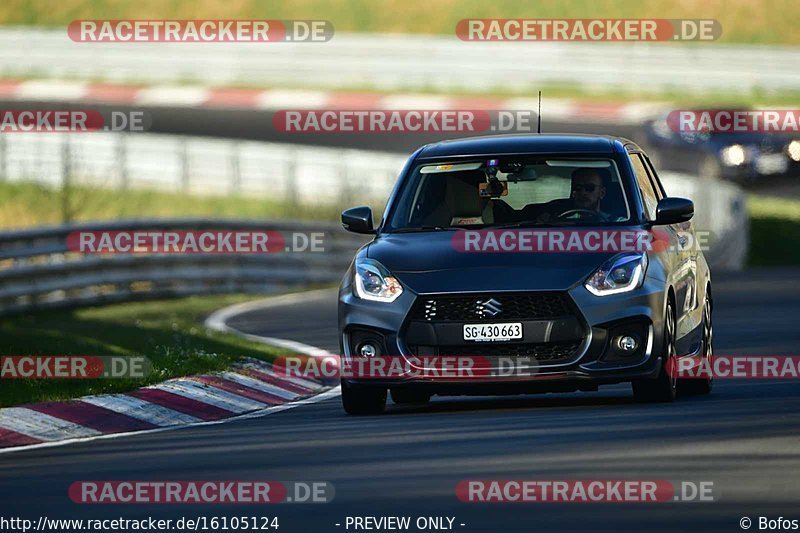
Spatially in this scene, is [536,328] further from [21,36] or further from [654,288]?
[21,36]

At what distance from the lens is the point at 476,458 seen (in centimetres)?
955

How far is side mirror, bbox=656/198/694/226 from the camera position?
479 inches

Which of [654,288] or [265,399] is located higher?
[654,288]

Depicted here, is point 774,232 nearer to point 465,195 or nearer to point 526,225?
point 465,195

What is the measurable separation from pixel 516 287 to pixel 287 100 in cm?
3522

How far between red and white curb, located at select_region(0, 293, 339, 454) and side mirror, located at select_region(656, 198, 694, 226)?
8.95 feet

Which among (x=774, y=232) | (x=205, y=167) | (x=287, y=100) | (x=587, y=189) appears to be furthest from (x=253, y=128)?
(x=587, y=189)

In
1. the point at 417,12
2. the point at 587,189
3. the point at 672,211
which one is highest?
the point at 417,12

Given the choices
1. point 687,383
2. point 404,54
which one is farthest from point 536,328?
point 404,54

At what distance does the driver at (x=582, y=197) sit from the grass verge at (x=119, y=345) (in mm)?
2951

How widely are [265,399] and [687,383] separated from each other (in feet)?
9.40

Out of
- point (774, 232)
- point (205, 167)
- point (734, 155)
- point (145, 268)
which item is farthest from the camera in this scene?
point (734, 155)

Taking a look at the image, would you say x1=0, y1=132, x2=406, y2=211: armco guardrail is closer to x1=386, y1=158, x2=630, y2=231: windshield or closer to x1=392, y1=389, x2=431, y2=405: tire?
x1=392, y1=389, x2=431, y2=405: tire

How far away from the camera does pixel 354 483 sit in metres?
8.87
